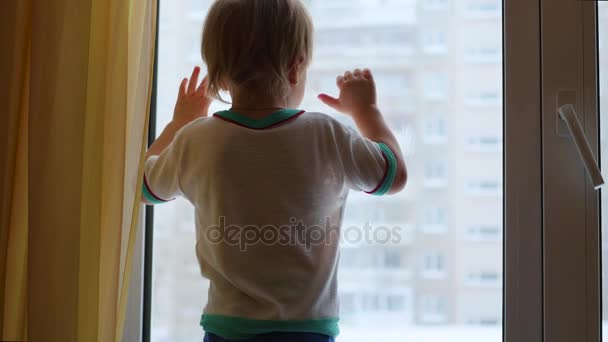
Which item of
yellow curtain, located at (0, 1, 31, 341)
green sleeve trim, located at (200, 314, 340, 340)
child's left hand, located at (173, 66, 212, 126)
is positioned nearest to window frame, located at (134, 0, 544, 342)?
green sleeve trim, located at (200, 314, 340, 340)

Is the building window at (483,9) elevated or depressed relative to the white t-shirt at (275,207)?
elevated

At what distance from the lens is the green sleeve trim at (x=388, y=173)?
93 centimetres

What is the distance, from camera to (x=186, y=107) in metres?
1.04

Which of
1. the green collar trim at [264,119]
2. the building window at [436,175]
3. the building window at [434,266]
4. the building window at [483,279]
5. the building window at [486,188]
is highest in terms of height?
the green collar trim at [264,119]

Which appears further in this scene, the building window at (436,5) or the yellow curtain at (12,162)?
the building window at (436,5)

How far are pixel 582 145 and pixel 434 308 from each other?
1.22ft

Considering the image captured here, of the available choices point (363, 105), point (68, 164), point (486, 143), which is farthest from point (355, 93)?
point (68, 164)

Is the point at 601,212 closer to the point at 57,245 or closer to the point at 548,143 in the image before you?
the point at 548,143

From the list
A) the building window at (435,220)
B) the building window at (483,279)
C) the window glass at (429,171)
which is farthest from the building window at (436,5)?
the building window at (483,279)

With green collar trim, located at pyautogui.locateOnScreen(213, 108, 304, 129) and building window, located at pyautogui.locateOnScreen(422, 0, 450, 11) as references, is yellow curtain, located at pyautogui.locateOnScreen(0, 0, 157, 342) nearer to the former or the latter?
green collar trim, located at pyautogui.locateOnScreen(213, 108, 304, 129)

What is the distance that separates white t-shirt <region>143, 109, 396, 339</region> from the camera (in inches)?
35.2

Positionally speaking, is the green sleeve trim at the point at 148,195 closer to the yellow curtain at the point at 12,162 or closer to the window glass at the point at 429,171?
the yellow curtain at the point at 12,162

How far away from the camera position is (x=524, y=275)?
986mm

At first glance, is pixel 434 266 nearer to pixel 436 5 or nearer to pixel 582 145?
pixel 582 145
